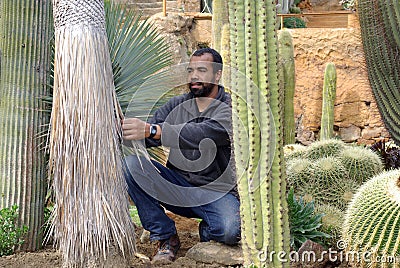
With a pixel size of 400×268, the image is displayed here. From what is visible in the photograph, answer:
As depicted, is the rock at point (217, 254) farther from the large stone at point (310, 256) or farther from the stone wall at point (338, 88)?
the stone wall at point (338, 88)

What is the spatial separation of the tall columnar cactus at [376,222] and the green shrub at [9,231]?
1916 millimetres

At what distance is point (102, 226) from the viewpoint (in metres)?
2.94

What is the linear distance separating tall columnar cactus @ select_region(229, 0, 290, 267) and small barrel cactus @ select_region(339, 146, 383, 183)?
2.23 m

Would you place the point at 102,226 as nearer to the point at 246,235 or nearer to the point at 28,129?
the point at 246,235

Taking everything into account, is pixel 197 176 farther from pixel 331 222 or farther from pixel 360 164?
pixel 360 164

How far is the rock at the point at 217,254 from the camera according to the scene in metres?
3.50

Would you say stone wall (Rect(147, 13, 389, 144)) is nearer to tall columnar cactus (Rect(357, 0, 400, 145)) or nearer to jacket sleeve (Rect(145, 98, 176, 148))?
tall columnar cactus (Rect(357, 0, 400, 145))

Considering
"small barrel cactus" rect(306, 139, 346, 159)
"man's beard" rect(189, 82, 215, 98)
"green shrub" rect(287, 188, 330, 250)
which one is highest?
"man's beard" rect(189, 82, 215, 98)

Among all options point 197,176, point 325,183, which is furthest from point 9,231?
point 325,183

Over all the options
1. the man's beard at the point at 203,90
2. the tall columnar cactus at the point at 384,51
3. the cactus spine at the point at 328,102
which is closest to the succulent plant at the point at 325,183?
the tall columnar cactus at the point at 384,51

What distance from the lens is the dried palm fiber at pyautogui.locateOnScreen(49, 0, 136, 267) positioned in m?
2.88

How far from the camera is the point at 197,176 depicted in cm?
378

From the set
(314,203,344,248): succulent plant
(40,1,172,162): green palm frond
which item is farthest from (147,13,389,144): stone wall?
(314,203,344,248): succulent plant

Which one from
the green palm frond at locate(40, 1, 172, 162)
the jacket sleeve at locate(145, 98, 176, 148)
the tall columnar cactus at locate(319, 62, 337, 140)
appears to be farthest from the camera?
the tall columnar cactus at locate(319, 62, 337, 140)
